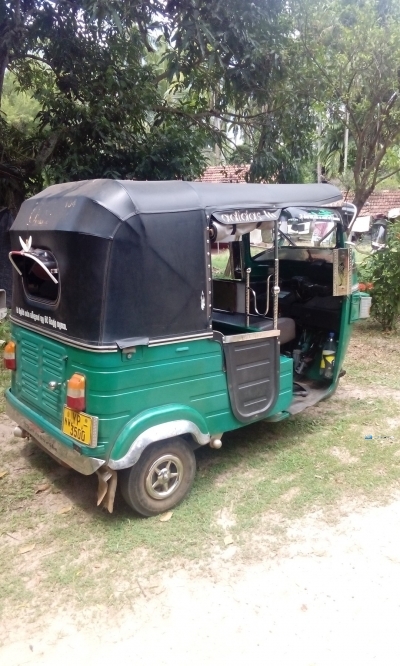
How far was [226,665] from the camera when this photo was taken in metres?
2.42

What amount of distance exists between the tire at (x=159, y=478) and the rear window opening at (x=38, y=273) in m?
1.19

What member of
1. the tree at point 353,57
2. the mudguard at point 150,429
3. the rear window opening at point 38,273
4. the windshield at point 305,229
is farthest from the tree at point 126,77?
the mudguard at point 150,429

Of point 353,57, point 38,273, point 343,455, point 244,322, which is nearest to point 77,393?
point 38,273

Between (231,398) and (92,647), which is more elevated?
(231,398)

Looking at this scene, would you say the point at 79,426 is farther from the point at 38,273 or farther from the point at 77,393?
the point at 38,273

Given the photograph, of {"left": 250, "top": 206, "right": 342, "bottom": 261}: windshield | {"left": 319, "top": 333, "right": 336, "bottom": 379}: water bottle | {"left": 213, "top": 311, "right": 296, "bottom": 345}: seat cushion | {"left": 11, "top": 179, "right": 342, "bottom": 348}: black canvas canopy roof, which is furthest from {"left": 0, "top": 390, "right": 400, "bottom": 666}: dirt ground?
{"left": 250, "top": 206, "right": 342, "bottom": 261}: windshield

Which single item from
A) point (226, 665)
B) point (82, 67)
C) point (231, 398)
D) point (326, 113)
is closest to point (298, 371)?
point (231, 398)

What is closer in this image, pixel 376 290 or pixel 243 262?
pixel 243 262

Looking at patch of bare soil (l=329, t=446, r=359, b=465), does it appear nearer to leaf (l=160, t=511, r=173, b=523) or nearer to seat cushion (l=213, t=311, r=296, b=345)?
seat cushion (l=213, t=311, r=296, b=345)

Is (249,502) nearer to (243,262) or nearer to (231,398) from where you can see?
(231,398)

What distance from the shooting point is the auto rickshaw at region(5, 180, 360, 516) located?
314 cm

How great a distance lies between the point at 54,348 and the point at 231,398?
1.24 metres

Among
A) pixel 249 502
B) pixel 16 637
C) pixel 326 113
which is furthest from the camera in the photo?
pixel 326 113

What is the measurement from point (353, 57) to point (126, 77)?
3.44 metres
